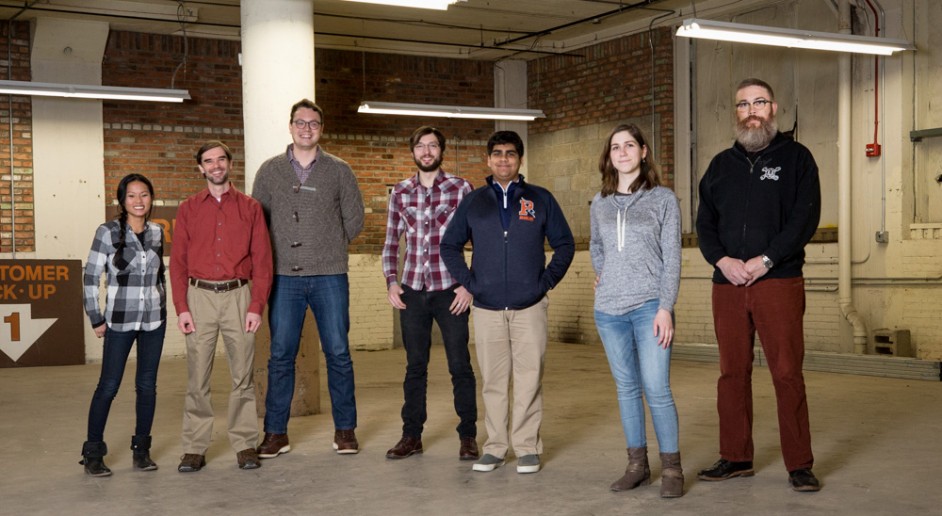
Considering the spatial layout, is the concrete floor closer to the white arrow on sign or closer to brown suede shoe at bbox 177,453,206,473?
brown suede shoe at bbox 177,453,206,473

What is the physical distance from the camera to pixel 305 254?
17.5 feet

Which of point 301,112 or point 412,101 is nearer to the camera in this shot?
point 301,112

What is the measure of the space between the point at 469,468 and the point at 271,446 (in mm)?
1103

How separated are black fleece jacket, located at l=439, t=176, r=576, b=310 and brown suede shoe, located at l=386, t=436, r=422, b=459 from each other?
37.0 inches

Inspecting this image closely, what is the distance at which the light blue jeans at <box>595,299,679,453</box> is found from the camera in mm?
→ 4340

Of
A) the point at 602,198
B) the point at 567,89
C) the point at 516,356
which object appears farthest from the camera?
the point at 567,89

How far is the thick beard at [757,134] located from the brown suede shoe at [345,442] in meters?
2.55

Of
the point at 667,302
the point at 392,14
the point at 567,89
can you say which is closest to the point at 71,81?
the point at 392,14

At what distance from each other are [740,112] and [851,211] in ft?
19.3

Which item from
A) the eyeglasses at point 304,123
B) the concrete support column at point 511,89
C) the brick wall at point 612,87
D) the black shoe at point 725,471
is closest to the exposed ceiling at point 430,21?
the brick wall at point 612,87

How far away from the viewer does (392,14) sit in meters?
11.7

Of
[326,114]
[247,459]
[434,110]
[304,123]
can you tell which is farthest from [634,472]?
[326,114]

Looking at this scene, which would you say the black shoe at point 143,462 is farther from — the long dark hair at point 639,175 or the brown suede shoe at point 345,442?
the long dark hair at point 639,175

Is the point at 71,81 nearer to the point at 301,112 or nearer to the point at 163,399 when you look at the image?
the point at 163,399
